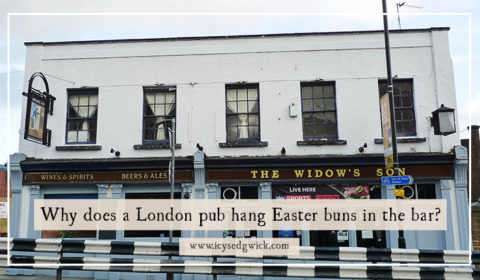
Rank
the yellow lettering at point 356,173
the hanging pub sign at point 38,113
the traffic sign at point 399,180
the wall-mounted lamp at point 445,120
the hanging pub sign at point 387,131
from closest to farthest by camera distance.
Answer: the traffic sign at point 399,180 → the hanging pub sign at point 387,131 → the wall-mounted lamp at point 445,120 → the hanging pub sign at point 38,113 → the yellow lettering at point 356,173

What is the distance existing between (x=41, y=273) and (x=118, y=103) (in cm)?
600

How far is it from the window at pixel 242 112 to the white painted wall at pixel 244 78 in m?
0.29

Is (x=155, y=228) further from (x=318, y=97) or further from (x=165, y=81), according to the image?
(x=318, y=97)

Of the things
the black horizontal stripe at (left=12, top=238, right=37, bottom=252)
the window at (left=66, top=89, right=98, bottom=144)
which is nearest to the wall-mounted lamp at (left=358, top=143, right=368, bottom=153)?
the window at (left=66, top=89, right=98, bottom=144)

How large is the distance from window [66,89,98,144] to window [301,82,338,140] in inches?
288

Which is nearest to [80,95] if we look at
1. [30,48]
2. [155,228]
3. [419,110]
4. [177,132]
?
[30,48]

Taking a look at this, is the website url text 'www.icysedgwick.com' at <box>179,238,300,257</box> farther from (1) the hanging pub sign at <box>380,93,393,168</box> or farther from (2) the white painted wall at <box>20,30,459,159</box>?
(1) the hanging pub sign at <box>380,93,393,168</box>

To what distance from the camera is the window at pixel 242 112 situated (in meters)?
13.9

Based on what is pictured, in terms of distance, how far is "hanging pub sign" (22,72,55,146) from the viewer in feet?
41.7

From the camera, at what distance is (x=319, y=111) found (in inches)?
545

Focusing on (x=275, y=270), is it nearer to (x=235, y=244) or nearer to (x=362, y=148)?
(x=235, y=244)

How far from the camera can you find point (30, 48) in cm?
1462

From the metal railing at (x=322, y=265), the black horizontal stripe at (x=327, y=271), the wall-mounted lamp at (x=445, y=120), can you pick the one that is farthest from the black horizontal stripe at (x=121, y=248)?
the wall-mounted lamp at (x=445, y=120)

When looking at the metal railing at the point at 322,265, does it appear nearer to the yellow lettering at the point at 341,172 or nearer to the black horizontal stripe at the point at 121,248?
the black horizontal stripe at the point at 121,248
